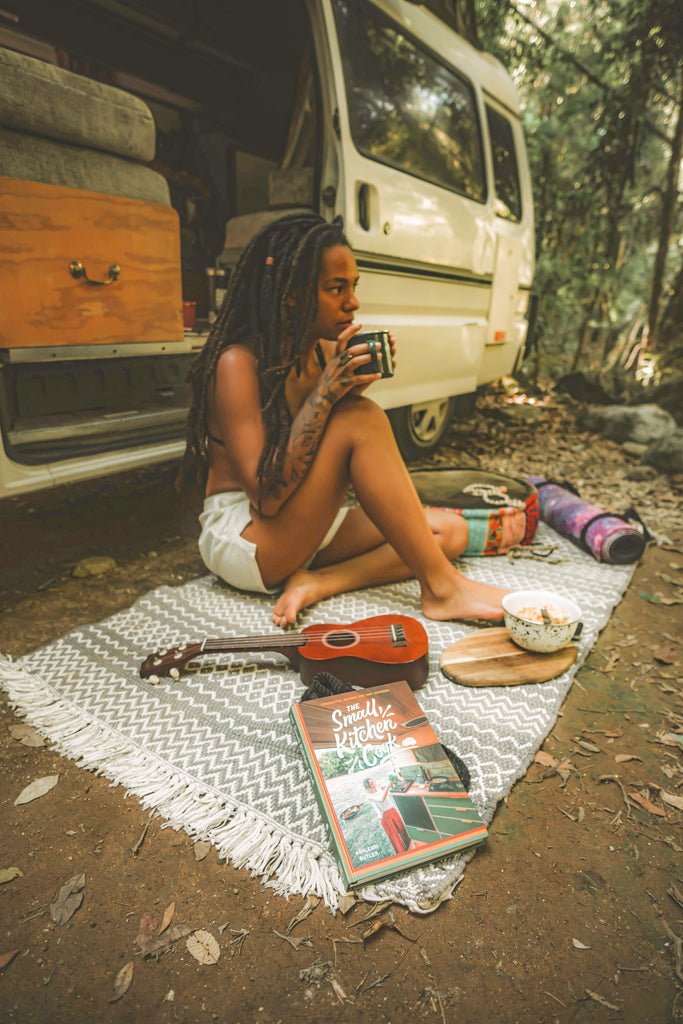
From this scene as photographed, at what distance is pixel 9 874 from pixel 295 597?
0.96m

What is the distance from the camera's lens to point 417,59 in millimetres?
2693

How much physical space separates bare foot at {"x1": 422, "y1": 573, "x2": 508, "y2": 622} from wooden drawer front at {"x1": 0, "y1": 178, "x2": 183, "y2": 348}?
4.12ft

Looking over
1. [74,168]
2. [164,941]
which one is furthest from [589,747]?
[74,168]

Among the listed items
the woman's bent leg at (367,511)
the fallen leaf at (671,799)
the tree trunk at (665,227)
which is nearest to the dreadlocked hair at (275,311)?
the woman's bent leg at (367,511)

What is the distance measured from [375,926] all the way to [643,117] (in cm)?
638

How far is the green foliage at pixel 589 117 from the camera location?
15.6 feet

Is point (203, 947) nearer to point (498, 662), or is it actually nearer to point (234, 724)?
point (234, 724)

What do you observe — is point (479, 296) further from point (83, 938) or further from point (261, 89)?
point (83, 938)

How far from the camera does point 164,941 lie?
2.97 ft

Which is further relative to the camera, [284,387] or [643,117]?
[643,117]

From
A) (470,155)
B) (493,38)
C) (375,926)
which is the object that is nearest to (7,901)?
(375,926)

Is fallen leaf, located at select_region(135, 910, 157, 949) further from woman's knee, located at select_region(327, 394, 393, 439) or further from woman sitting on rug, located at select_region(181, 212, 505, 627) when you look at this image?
woman's knee, located at select_region(327, 394, 393, 439)

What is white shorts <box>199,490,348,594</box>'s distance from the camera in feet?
5.80

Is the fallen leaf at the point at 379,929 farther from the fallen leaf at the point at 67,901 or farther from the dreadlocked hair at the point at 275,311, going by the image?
the dreadlocked hair at the point at 275,311
